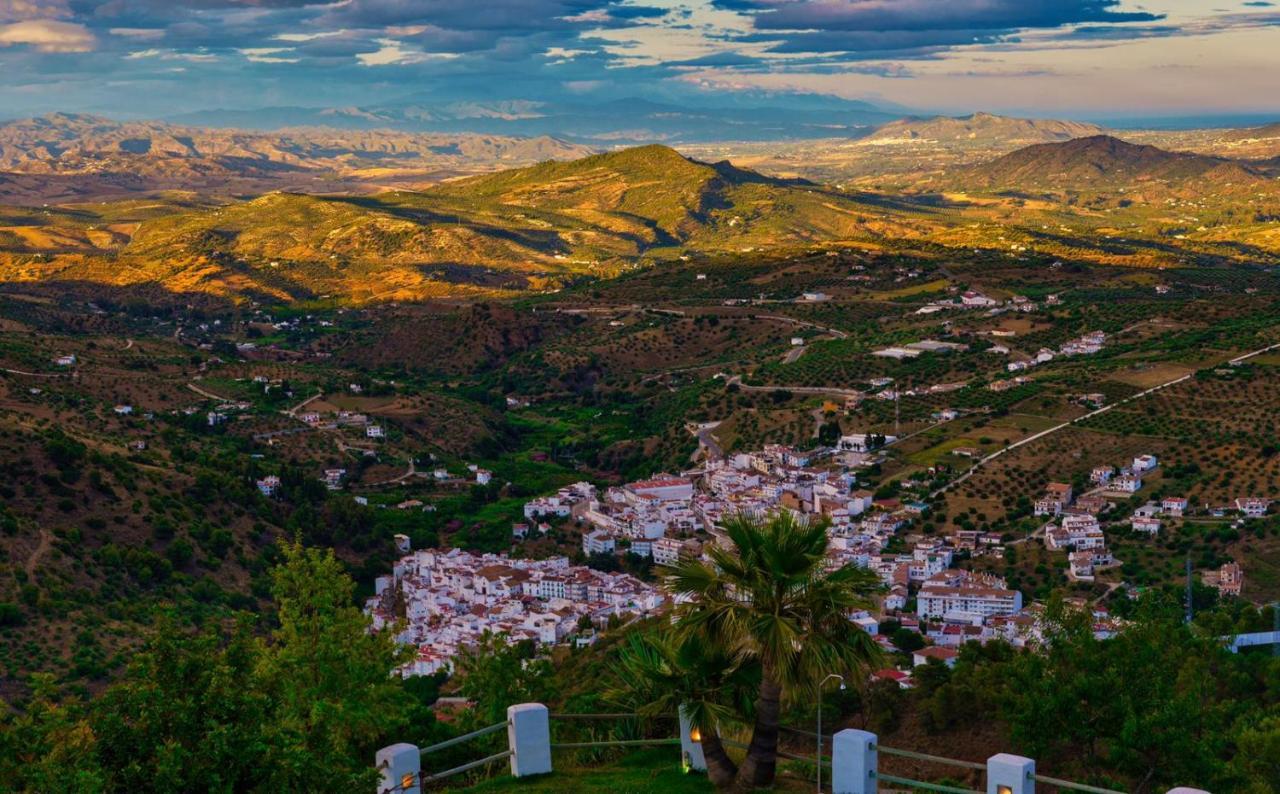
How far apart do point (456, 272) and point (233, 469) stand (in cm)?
10389

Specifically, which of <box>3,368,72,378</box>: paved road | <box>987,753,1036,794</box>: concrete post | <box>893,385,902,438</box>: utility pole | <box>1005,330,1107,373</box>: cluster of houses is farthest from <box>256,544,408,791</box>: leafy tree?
<box>1005,330,1107,373</box>: cluster of houses

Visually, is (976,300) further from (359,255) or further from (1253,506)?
(359,255)

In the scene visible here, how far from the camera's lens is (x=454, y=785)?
14.3 metres

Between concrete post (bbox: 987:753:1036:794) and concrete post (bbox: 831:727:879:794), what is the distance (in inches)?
45.0

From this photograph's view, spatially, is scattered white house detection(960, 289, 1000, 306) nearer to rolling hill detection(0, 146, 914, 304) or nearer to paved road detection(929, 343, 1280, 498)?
paved road detection(929, 343, 1280, 498)

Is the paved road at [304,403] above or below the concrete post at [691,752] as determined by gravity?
below

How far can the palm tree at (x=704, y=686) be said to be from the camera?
13141 mm

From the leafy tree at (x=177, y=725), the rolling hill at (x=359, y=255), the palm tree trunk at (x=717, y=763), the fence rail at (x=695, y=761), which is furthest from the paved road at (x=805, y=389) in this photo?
the leafy tree at (x=177, y=725)

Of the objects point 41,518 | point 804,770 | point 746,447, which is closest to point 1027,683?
point 804,770

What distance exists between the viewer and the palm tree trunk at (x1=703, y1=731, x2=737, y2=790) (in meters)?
13.3

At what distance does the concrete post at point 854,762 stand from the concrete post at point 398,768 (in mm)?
3955

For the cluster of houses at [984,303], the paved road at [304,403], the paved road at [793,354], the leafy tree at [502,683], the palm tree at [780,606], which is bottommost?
the paved road at [304,403]

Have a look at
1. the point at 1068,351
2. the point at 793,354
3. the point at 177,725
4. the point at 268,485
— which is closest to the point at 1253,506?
the point at 1068,351

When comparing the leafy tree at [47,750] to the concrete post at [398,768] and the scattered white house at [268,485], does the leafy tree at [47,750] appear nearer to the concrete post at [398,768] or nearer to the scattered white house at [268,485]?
the concrete post at [398,768]
